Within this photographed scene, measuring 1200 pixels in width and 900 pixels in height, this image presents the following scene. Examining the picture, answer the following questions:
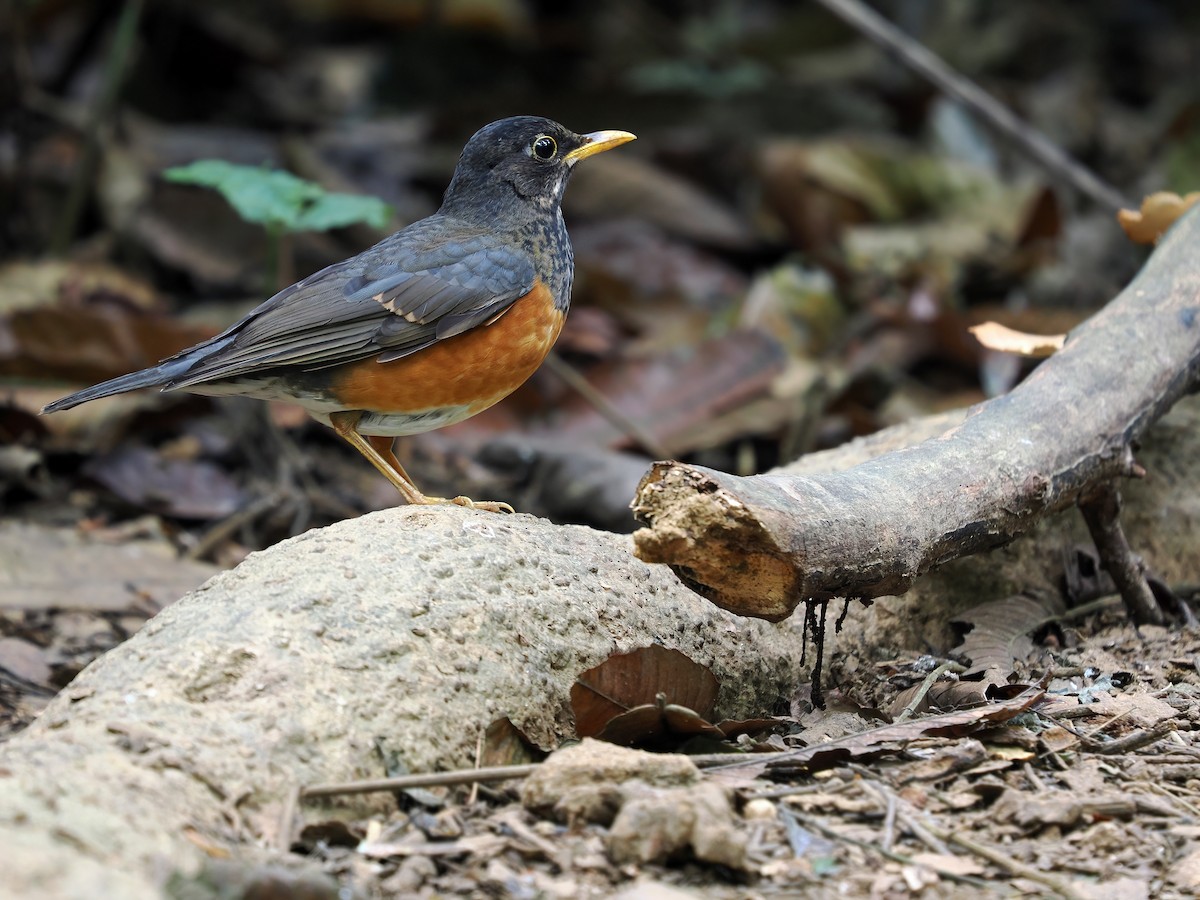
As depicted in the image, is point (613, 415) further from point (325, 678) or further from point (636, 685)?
point (325, 678)

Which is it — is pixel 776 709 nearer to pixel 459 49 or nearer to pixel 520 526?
pixel 520 526

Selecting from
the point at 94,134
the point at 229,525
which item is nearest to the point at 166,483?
the point at 229,525

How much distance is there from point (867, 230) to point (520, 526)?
6958 millimetres

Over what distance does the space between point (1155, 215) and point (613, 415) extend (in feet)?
9.02

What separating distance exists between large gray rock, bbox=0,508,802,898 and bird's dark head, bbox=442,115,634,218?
164 cm

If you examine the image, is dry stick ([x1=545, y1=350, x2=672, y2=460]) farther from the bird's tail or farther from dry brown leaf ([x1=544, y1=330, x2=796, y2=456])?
the bird's tail

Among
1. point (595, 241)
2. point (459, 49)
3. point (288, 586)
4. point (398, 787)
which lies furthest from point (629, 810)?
point (459, 49)

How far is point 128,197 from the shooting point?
30.3ft

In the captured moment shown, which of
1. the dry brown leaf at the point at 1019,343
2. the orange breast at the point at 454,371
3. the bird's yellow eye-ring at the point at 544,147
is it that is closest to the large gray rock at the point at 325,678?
the orange breast at the point at 454,371

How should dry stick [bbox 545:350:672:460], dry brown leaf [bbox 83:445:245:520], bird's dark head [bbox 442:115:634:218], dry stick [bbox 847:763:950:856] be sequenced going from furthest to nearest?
1. dry stick [bbox 545:350:672:460]
2. dry brown leaf [bbox 83:445:245:520]
3. bird's dark head [bbox 442:115:634:218]
4. dry stick [bbox 847:763:950:856]

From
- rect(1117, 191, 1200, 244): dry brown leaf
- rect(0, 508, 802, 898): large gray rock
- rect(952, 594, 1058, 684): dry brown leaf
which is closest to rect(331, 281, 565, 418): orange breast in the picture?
rect(0, 508, 802, 898): large gray rock

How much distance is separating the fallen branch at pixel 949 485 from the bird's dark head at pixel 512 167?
189 cm

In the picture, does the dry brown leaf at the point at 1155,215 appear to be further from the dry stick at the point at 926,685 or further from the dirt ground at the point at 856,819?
the dirt ground at the point at 856,819

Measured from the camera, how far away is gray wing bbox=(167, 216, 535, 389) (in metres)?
4.63
